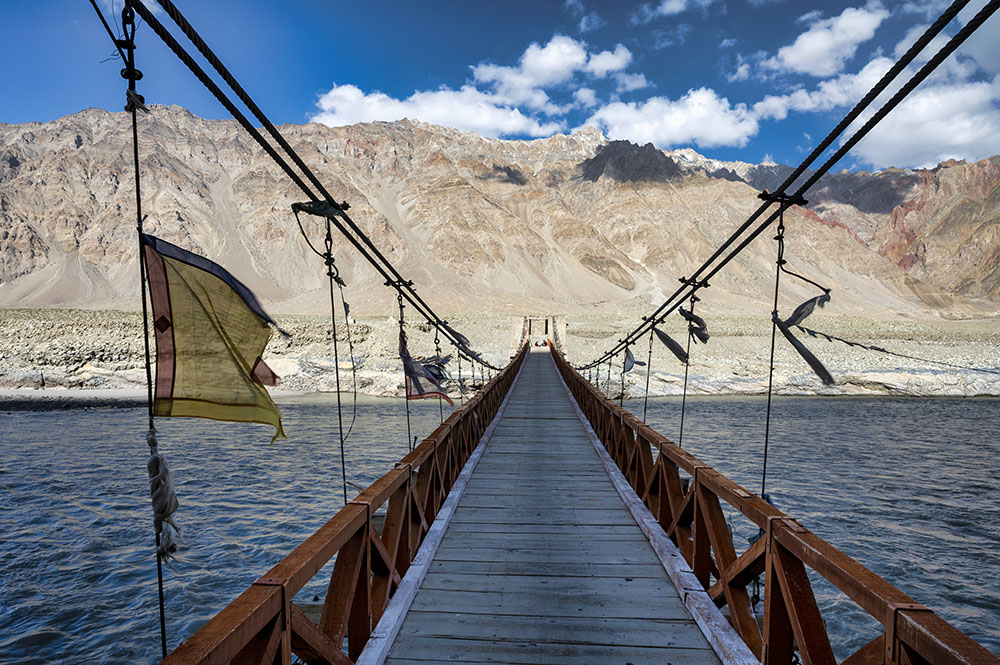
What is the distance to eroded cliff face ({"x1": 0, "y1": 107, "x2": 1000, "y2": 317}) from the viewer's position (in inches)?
2817

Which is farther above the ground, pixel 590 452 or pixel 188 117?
pixel 188 117

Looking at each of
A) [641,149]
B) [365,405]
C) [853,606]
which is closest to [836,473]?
[853,606]

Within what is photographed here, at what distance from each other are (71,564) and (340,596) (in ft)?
26.6

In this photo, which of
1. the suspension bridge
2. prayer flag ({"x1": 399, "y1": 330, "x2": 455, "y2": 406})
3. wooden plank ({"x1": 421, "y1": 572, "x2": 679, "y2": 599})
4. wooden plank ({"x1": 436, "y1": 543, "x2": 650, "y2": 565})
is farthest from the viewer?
prayer flag ({"x1": 399, "y1": 330, "x2": 455, "y2": 406})

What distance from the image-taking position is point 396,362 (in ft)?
105

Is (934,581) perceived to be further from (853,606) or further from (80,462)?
(80,462)

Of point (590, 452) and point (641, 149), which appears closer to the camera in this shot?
point (590, 452)

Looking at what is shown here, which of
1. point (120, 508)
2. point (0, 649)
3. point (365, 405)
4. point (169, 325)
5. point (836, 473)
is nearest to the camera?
point (169, 325)

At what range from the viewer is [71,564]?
8.42 m

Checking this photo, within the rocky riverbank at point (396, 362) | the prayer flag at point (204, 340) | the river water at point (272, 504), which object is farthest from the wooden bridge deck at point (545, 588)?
the rocky riverbank at point (396, 362)

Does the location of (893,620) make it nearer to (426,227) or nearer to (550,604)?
(550,604)

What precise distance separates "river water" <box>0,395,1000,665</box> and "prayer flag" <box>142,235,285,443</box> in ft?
16.5

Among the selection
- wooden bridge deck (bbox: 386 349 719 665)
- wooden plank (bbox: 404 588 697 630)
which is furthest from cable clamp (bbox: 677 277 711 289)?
wooden plank (bbox: 404 588 697 630)

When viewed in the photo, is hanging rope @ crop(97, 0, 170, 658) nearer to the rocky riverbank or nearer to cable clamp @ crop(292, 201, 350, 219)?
cable clamp @ crop(292, 201, 350, 219)
